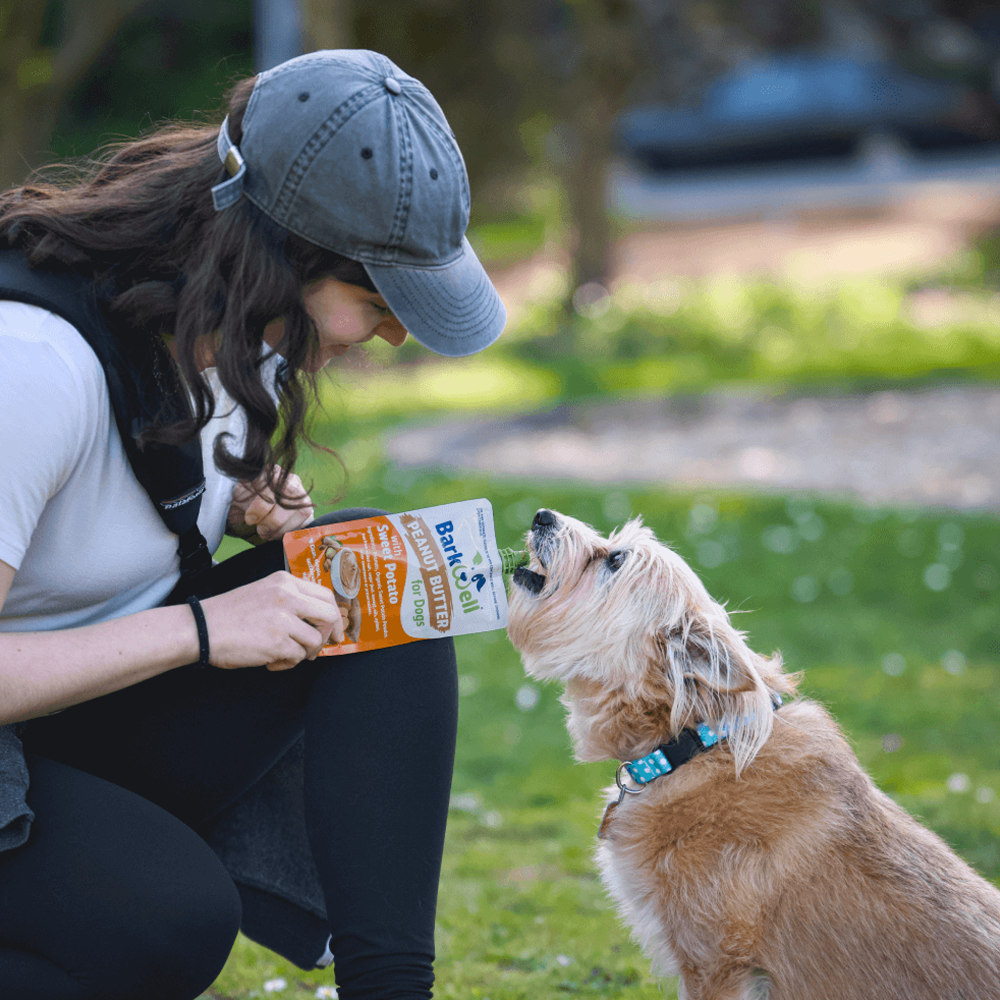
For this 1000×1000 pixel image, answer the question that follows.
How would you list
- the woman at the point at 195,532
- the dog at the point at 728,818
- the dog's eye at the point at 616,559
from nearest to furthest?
the woman at the point at 195,532
the dog at the point at 728,818
the dog's eye at the point at 616,559

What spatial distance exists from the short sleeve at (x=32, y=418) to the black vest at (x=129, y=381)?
0.04 m

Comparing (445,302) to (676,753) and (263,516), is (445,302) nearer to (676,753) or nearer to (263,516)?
(263,516)

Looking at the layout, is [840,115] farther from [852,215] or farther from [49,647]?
[49,647]

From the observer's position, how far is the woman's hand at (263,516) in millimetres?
2422

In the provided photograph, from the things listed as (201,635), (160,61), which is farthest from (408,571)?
(160,61)

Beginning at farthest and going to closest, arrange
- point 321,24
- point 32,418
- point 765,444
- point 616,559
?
point 321,24
point 765,444
point 616,559
point 32,418

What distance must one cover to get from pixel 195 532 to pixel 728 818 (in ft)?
4.03

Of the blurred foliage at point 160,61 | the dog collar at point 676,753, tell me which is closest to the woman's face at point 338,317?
the dog collar at point 676,753

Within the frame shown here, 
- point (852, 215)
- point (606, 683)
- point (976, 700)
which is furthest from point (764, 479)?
point (852, 215)

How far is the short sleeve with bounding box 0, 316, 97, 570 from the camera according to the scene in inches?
67.8

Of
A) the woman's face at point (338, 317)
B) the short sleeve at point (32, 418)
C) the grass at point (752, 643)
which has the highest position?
the woman's face at point (338, 317)

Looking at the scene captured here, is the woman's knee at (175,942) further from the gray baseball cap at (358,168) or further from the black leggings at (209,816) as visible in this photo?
the gray baseball cap at (358,168)

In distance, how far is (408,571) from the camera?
219cm

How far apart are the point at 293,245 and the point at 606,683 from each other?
125 cm
